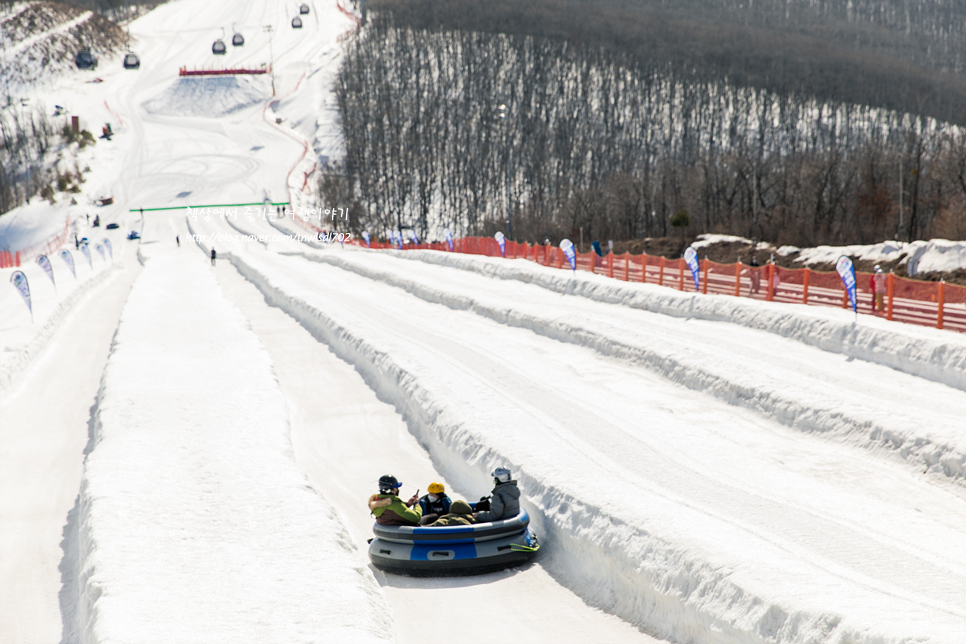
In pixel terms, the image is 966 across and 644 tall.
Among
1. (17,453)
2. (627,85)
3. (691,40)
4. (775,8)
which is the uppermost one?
(775,8)

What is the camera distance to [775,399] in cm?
1450

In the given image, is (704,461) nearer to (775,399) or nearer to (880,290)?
(775,399)

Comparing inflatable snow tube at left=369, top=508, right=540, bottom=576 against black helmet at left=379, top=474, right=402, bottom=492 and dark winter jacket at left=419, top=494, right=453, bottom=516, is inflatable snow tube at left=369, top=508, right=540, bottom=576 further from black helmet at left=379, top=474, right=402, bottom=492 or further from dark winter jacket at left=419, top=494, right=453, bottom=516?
dark winter jacket at left=419, top=494, right=453, bottom=516

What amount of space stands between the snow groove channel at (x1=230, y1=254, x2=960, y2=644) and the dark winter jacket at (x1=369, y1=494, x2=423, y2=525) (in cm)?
179

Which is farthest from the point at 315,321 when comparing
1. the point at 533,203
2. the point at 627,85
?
the point at 627,85

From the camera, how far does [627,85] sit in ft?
424

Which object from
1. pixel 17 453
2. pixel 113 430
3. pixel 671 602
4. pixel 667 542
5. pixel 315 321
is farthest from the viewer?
pixel 315 321

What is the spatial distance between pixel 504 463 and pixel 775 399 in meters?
5.53

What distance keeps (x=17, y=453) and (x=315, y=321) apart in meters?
11.7

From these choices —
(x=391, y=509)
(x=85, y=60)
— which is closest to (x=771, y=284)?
(x=391, y=509)

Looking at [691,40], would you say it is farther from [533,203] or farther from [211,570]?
[211,570]

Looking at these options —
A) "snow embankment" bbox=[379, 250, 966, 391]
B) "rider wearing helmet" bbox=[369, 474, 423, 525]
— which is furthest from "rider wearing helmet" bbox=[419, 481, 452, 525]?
"snow embankment" bbox=[379, 250, 966, 391]

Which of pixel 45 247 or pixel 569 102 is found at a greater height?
pixel 569 102

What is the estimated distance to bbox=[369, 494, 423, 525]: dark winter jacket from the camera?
32.5ft
